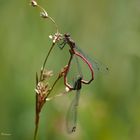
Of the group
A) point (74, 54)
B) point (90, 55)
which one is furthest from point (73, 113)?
point (90, 55)

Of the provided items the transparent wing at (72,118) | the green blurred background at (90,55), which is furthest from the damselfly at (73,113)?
the green blurred background at (90,55)

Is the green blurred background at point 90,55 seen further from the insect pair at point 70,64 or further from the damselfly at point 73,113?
the insect pair at point 70,64

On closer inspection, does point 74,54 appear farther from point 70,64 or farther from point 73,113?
point 73,113

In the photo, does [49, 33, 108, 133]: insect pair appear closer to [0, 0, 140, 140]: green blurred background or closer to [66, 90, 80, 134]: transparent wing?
[66, 90, 80, 134]: transparent wing

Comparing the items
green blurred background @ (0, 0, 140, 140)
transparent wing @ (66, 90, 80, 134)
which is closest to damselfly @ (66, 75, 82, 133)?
transparent wing @ (66, 90, 80, 134)

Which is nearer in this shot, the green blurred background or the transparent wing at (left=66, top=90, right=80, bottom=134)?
the transparent wing at (left=66, top=90, right=80, bottom=134)

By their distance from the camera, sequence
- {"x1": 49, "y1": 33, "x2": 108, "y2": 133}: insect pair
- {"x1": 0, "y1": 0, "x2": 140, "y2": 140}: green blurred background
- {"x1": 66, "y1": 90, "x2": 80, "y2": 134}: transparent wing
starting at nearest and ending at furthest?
{"x1": 49, "y1": 33, "x2": 108, "y2": 133}: insect pair < {"x1": 66, "y1": 90, "x2": 80, "y2": 134}: transparent wing < {"x1": 0, "y1": 0, "x2": 140, "y2": 140}: green blurred background

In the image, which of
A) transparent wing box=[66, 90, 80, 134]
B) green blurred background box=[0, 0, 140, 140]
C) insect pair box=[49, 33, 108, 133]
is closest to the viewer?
insect pair box=[49, 33, 108, 133]

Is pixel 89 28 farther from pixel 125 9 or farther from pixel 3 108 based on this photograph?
pixel 3 108
